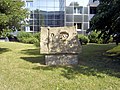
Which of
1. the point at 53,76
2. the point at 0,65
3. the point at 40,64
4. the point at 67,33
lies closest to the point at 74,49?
the point at 67,33

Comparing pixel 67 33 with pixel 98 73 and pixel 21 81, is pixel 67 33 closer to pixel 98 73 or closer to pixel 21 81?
pixel 98 73

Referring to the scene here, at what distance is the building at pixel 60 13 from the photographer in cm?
3638

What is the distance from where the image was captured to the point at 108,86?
7.01 m

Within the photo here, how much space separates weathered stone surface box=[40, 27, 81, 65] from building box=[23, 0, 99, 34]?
26.1 meters

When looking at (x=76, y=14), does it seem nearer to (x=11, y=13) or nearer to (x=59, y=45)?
(x=11, y=13)

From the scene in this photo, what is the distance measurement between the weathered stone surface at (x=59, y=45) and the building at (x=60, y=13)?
1028 inches

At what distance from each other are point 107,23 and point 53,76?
5.09 meters

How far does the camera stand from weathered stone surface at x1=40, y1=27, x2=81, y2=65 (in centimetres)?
1002

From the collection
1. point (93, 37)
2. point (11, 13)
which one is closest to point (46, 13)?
point (93, 37)

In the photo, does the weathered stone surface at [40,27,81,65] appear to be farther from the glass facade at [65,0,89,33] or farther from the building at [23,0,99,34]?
the glass facade at [65,0,89,33]

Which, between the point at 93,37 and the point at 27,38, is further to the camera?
the point at 27,38

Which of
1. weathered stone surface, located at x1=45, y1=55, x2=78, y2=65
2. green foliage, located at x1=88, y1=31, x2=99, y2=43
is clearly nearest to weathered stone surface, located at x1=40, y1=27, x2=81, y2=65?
weathered stone surface, located at x1=45, y1=55, x2=78, y2=65

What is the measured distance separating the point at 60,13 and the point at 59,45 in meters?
27.6

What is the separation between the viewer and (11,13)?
1337 cm
